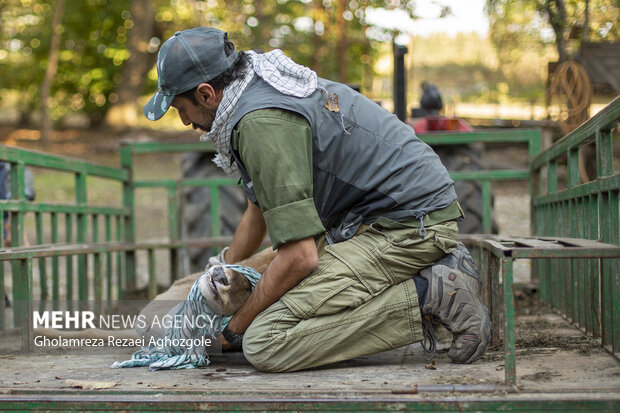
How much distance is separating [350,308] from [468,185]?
2.83 metres

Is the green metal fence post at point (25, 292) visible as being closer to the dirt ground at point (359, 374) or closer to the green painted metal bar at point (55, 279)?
the dirt ground at point (359, 374)

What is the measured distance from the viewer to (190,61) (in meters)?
2.46

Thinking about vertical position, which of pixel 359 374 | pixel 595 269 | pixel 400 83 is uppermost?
pixel 400 83

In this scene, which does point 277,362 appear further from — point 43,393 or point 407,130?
point 407,130

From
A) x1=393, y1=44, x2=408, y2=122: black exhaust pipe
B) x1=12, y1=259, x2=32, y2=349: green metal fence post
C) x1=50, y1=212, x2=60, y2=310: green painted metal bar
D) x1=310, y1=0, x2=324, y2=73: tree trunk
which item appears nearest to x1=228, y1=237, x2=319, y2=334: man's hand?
x1=12, y1=259, x2=32, y2=349: green metal fence post

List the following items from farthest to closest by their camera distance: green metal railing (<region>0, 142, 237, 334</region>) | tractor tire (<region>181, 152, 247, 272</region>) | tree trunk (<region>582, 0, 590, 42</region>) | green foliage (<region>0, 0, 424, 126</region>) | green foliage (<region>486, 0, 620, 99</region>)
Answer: green foliage (<region>0, 0, 424, 126</region>), green foliage (<region>486, 0, 620, 99</region>), tree trunk (<region>582, 0, 590, 42</region>), tractor tire (<region>181, 152, 247, 272</region>), green metal railing (<region>0, 142, 237, 334</region>)

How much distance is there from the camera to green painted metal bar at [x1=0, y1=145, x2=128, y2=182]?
3598mm

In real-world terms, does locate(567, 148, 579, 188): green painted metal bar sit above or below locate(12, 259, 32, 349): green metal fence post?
above

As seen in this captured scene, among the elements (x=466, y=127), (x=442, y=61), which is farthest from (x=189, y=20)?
(x=466, y=127)

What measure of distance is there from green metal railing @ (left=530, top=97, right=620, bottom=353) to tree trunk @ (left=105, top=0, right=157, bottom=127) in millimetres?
16391

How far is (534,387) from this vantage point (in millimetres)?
2045

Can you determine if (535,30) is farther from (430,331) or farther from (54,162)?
(430,331)

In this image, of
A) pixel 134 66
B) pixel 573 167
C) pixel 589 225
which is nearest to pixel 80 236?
pixel 573 167

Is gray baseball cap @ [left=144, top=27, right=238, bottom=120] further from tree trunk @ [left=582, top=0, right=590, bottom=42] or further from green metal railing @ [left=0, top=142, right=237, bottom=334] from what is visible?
tree trunk @ [left=582, top=0, right=590, bottom=42]
